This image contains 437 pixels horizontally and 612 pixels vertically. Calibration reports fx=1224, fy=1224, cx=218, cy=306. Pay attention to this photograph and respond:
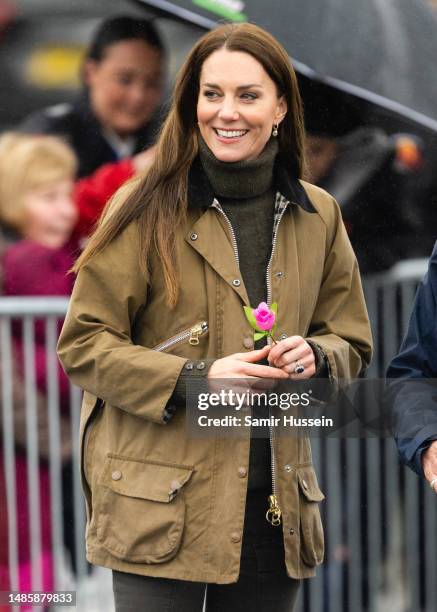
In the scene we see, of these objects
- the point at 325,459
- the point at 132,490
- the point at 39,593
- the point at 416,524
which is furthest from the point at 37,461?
the point at 132,490

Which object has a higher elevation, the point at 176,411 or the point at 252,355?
the point at 252,355

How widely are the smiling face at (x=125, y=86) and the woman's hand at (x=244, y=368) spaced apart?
1.91 meters

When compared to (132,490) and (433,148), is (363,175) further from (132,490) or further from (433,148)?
(132,490)

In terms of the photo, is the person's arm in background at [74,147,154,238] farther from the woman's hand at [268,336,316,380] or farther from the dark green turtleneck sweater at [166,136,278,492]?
the woman's hand at [268,336,316,380]

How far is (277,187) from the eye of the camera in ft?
10.1

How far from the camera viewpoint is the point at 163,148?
304 cm

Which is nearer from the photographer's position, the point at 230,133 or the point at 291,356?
the point at 291,356

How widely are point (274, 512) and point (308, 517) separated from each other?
0.13m

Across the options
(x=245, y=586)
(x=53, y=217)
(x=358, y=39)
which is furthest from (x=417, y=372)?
(x=53, y=217)

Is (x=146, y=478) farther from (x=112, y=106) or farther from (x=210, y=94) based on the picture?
(x=112, y=106)

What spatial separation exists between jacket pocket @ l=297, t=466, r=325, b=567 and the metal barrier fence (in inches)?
65.0

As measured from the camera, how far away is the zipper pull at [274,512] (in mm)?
2875

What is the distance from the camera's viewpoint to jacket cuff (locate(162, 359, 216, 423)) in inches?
111

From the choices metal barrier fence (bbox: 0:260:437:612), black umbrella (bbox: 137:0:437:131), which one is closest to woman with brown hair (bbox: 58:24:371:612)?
black umbrella (bbox: 137:0:437:131)
